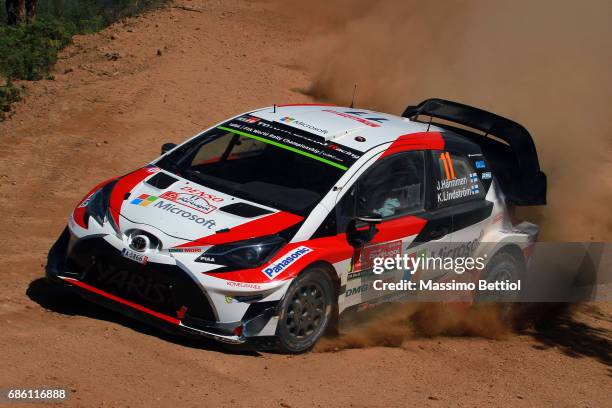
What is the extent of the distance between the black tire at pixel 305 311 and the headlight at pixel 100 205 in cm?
140

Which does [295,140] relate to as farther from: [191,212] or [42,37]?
[42,37]

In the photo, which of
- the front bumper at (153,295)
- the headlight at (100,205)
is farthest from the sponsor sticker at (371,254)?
the headlight at (100,205)

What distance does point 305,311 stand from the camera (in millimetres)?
7016

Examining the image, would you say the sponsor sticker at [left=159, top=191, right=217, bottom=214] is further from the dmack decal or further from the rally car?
the dmack decal

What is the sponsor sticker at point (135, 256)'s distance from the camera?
671cm

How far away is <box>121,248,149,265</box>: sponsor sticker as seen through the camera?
22.0ft

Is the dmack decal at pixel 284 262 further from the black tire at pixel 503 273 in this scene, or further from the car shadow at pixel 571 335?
the car shadow at pixel 571 335

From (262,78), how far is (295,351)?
9228mm

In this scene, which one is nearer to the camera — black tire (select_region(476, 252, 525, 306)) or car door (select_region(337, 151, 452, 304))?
car door (select_region(337, 151, 452, 304))

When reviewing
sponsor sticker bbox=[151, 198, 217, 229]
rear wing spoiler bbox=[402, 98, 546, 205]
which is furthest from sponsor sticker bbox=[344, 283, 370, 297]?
rear wing spoiler bbox=[402, 98, 546, 205]

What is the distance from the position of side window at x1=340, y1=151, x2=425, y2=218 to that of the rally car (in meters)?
0.01

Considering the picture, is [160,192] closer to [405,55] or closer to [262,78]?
[262,78]

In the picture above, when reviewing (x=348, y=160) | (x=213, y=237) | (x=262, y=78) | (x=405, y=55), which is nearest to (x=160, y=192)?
(x=213, y=237)

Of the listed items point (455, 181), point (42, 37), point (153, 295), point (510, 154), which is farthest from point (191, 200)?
point (42, 37)
